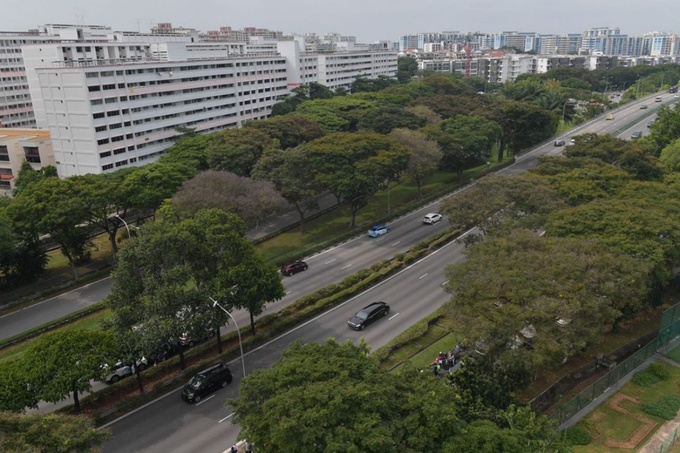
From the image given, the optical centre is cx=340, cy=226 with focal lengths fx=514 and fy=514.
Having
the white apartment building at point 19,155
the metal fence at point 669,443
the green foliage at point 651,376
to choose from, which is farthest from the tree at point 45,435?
the white apartment building at point 19,155

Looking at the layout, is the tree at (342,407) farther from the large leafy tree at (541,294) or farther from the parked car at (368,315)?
the parked car at (368,315)

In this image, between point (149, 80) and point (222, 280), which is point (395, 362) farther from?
point (149, 80)

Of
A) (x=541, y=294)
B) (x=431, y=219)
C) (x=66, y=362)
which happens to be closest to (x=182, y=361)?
(x=66, y=362)

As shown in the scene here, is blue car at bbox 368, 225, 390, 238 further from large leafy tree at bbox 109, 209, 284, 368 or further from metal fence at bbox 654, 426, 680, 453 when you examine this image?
metal fence at bbox 654, 426, 680, 453

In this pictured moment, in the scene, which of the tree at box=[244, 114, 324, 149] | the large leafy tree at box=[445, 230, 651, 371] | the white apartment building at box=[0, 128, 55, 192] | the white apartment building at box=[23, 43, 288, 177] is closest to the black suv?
the large leafy tree at box=[445, 230, 651, 371]

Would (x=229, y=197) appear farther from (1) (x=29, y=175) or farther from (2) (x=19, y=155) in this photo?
(2) (x=19, y=155)

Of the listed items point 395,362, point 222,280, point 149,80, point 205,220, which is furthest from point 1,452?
point 149,80
